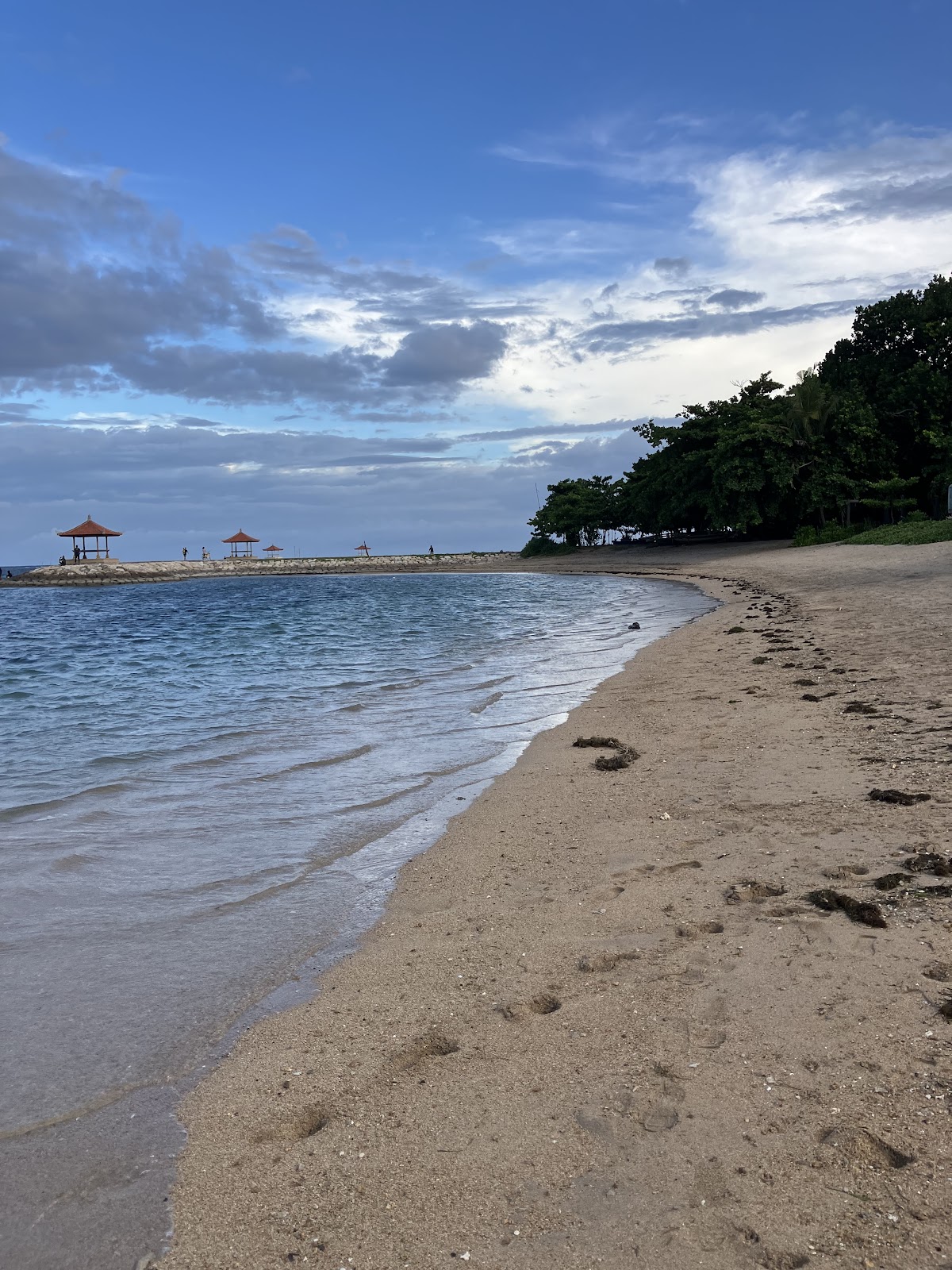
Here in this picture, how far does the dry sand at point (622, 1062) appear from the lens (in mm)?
2285

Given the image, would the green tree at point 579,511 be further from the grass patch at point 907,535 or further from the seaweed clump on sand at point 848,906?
the seaweed clump on sand at point 848,906

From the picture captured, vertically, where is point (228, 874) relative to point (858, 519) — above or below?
below

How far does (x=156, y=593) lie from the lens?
63281 millimetres

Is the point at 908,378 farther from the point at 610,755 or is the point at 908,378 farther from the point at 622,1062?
the point at 622,1062

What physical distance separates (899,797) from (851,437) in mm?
42704

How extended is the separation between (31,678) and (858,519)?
41618 millimetres

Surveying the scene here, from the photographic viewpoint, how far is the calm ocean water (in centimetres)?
365

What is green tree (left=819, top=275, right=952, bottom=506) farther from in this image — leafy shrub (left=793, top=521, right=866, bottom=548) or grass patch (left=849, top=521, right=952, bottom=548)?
grass patch (left=849, top=521, right=952, bottom=548)

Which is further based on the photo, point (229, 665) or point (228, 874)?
point (229, 665)

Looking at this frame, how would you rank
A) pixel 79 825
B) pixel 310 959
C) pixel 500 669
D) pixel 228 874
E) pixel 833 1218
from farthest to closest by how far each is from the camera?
pixel 500 669, pixel 79 825, pixel 228 874, pixel 310 959, pixel 833 1218

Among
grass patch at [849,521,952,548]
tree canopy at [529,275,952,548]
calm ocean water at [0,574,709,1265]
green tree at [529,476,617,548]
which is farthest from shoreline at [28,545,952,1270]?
green tree at [529,476,617,548]

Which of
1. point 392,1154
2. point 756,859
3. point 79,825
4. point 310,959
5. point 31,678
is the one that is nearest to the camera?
point 392,1154

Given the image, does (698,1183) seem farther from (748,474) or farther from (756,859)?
(748,474)

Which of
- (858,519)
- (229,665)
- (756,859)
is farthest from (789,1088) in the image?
(858,519)
